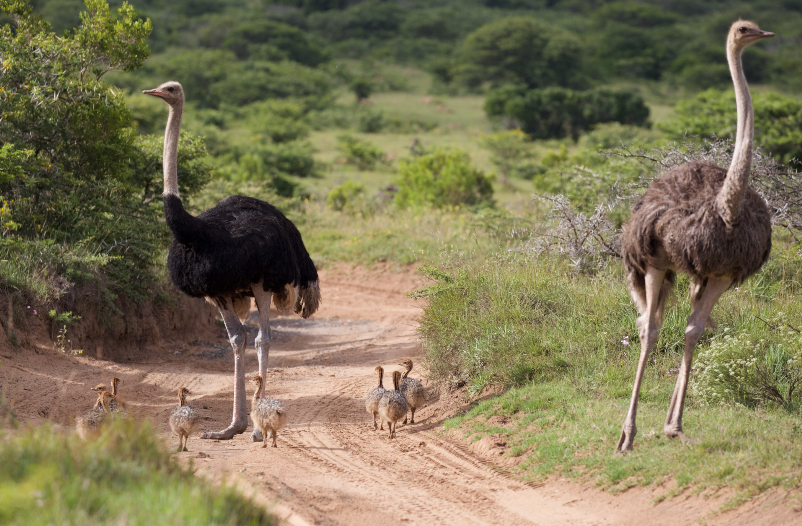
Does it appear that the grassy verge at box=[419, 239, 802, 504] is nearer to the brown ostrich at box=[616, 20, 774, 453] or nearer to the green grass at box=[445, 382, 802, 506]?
the green grass at box=[445, 382, 802, 506]

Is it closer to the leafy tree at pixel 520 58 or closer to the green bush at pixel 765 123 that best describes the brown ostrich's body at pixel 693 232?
the green bush at pixel 765 123

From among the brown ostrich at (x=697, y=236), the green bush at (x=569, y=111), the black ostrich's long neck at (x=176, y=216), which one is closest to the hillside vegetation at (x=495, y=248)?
the brown ostrich at (x=697, y=236)

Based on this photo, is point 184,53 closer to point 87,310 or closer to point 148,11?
point 148,11

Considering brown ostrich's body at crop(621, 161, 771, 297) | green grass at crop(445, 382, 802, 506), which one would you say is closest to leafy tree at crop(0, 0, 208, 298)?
green grass at crop(445, 382, 802, 506)

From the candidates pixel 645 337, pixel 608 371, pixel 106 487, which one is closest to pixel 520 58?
pixel 608 371

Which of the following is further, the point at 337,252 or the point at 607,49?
the point at 607,49

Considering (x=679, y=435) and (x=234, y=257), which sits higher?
(x=234, y=257)

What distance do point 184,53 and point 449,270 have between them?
34.2m

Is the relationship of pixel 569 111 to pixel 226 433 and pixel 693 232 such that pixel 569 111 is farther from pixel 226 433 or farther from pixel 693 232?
pixel 693 232

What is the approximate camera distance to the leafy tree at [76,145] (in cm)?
898

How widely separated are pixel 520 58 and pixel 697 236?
131 feet

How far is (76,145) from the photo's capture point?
31.5ft

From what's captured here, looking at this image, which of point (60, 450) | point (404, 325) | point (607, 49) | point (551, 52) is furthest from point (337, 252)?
point (607, 49)

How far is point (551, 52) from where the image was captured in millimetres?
42906
